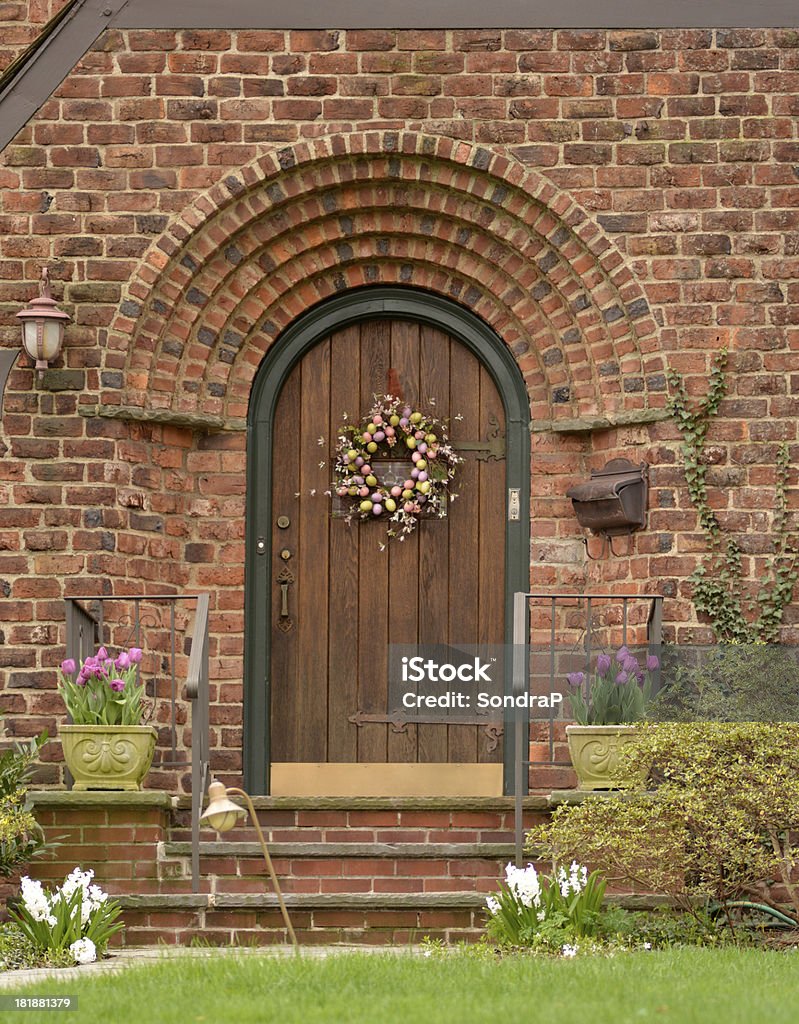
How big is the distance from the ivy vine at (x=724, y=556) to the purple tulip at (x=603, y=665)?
2.14 ft

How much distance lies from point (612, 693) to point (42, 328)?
3412 millimetres

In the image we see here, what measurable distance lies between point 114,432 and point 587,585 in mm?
2650

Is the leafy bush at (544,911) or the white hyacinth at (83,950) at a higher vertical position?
the leafy bush at (544,911)

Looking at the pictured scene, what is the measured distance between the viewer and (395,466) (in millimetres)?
9305

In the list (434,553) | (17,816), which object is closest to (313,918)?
(17,816)

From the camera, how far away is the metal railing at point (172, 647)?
24.6ft

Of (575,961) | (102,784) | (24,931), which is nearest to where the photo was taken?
(575,961)

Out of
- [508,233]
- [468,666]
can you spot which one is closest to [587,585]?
[468,666]

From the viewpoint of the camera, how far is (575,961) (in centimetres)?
607

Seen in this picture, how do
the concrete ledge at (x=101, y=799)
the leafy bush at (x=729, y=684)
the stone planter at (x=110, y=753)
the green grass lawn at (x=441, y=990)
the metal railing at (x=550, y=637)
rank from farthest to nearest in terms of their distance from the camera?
1. the leafy bush at (x=729, y=684)
2. the stone planter at (x=110, y=753)
3. the concrete ledge at (x=101, y=799)
4. the metal railing at (x=550, y=637)
5. the green grass lawn at (x=441, y=990)

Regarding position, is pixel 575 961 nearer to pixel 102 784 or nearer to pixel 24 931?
pixel 24 931

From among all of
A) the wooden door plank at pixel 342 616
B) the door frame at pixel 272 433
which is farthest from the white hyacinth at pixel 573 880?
the wooden door plank at pixel 342 616

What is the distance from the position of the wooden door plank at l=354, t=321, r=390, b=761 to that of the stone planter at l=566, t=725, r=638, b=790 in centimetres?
151

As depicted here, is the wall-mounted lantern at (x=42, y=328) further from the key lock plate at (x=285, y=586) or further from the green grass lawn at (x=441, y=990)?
the green grass lawn at (x=441, y=990)
